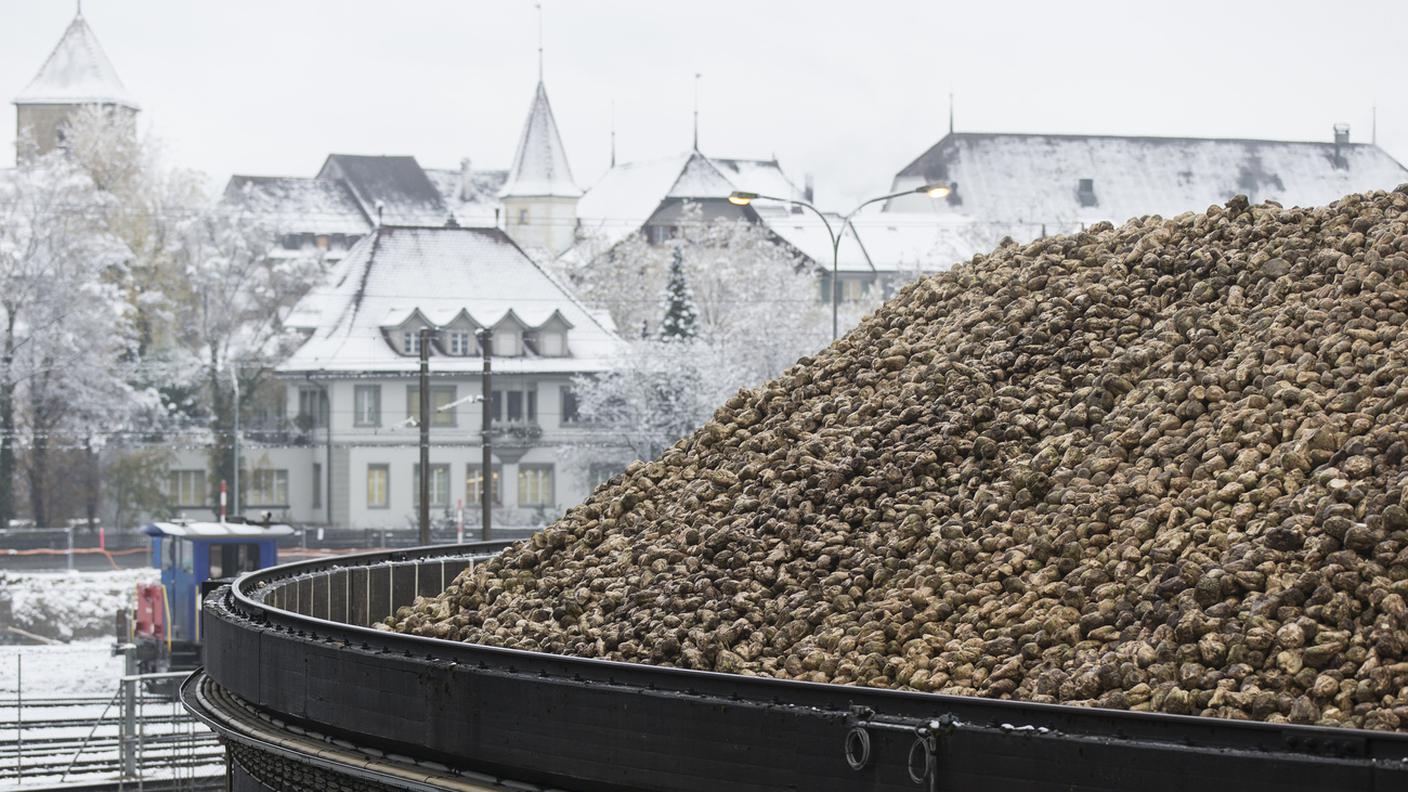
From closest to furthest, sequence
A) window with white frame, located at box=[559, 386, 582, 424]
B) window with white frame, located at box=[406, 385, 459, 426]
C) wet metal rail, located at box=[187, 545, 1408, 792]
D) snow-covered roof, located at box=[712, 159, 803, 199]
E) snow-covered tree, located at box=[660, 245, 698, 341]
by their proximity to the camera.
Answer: wet metal rail, located at box=[187, 545, 1408, 792], window with white frame, located at box=[406, 385, 459, 426], window with white frame, located at box=[559, 386, 582, 424], snow-covered tree, located at box=[660, 245, 698, 341], snow-covered roof, located at box=[712, 159, 803, 199]

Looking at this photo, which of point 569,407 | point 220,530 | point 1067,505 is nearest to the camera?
point 1067,505

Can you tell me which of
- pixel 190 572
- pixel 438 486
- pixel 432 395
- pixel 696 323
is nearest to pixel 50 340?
pixel 432 395

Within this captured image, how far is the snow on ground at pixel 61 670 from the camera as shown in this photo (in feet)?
89.6

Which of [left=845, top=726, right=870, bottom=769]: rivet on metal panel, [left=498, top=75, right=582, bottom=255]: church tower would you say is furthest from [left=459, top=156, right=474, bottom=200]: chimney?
[left=845, top=726, right=870, bottom=769]: rivet on metal panel

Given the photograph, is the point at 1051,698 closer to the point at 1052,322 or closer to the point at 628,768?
the point at 628,768

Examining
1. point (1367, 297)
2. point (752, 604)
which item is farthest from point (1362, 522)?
point (752, 604)

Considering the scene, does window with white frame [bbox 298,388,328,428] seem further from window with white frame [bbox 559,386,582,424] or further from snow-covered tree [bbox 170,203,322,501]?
window with white frame [bbox 559,386,582,424]

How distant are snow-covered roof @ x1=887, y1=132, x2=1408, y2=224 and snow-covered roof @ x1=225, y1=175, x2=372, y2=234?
2563 centimetres

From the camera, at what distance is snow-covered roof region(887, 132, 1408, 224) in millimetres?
88812

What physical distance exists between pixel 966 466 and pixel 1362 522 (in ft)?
8.38

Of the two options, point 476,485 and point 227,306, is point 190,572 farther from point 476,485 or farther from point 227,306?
point 227,306

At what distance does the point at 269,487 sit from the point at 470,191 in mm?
44302

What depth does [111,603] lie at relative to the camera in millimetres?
39594

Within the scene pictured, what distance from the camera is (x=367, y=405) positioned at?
5612 centimetres
